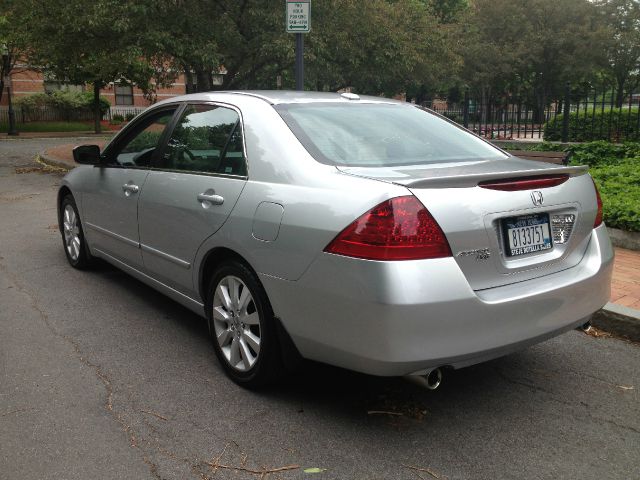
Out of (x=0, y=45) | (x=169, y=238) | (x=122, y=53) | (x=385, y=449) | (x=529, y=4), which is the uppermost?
(x=529, y=4)

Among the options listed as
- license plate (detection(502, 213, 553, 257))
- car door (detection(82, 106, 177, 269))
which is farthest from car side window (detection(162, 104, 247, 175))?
license plate (detection(502, 213, 553, 257))

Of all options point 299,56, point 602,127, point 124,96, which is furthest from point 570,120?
point 124,96

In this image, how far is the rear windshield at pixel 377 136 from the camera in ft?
11.5

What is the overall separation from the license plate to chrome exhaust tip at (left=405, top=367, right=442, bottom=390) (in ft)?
2.14

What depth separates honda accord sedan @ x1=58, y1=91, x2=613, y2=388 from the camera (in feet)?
9.23

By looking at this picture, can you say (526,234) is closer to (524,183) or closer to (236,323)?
(524,183)

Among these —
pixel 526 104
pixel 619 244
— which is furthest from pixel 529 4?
pixel 619 244

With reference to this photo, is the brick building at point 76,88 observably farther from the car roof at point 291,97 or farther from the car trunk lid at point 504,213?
the car trunk lid at point 504,213

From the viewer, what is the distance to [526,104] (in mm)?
15320

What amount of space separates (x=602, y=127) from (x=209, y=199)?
10.2 meters

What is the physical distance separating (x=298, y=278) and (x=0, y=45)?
2921 centimetres

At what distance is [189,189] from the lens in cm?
400

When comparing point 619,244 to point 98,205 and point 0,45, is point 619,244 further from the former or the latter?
point 0,45

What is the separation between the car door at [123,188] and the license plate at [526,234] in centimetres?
259
